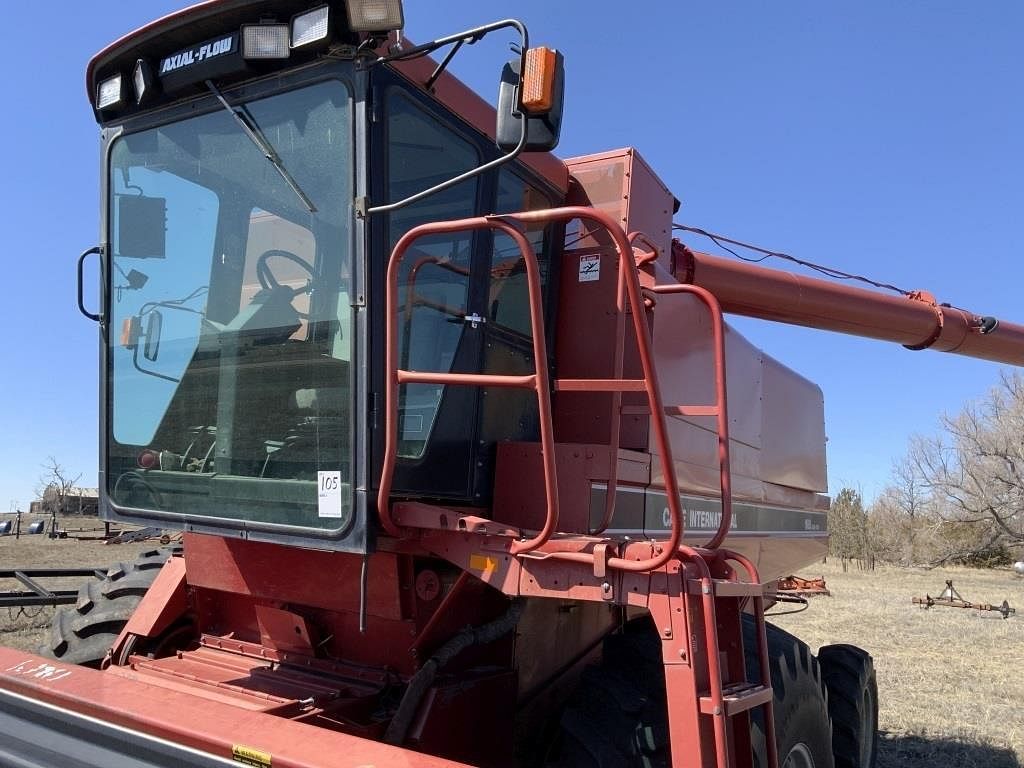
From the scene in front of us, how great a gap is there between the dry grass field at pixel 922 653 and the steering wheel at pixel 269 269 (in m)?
5.22

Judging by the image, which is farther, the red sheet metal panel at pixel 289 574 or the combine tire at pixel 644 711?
the red sheet metal panel at pixel 289 574

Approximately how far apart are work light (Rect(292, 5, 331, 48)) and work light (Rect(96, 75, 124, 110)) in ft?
3.05

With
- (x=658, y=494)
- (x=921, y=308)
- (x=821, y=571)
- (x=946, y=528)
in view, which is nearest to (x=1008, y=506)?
(x=946, y=528)

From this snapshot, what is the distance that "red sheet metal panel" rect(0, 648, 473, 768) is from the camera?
2.12 metres

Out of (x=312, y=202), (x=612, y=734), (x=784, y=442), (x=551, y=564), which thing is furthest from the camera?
(x=784, y=442)

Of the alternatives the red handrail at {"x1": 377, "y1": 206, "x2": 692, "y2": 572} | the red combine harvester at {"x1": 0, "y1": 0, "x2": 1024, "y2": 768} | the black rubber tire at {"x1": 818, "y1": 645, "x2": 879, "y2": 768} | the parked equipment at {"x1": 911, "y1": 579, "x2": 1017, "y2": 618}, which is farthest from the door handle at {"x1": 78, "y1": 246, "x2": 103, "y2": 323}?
the parked equipment at {"x1": 911, "y1": 579, "x2": 1017, "y2": 618}

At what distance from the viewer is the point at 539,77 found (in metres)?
2.34

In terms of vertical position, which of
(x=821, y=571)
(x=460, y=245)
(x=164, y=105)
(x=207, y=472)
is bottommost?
(x=821, y=571)

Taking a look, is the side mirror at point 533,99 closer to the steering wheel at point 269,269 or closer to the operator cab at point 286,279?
the operator cab at point 286,279

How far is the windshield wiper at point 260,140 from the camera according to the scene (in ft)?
9.46

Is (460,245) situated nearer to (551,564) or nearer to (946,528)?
(551,564)

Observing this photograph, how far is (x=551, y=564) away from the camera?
2.50 m

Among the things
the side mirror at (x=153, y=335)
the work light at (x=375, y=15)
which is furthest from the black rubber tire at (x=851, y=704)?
the work light at (x=375, y=15)

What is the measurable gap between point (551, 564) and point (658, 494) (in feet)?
4.26
